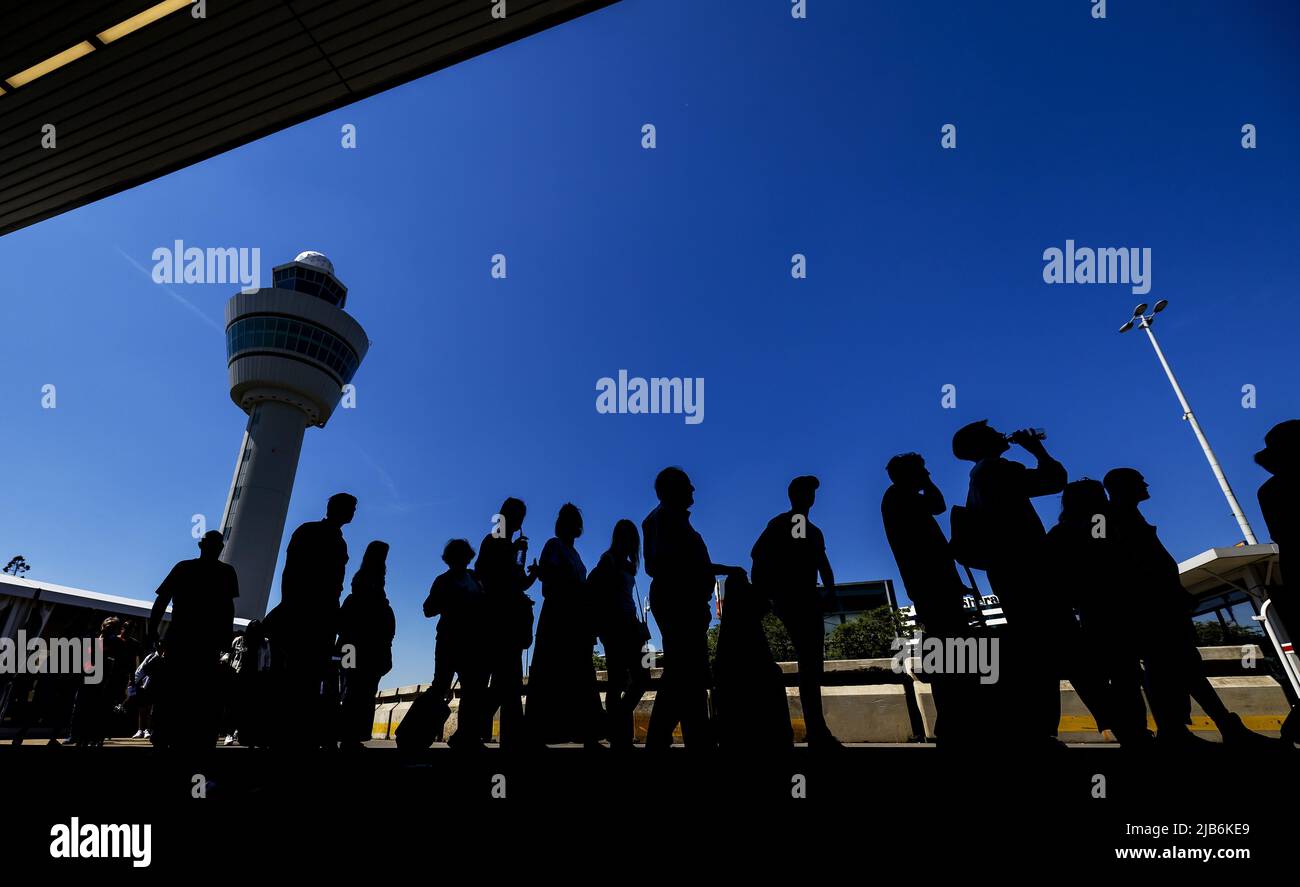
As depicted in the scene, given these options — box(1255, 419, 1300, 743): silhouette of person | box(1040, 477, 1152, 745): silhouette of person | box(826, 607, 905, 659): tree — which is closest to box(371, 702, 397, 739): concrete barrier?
box(1040, 477, 1152, 745): silhouette of person

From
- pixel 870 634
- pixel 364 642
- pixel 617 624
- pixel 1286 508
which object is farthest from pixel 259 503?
pixel 870 634

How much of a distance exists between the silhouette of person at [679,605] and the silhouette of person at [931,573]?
981mm

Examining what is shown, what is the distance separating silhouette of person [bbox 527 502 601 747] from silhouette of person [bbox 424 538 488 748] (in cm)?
39

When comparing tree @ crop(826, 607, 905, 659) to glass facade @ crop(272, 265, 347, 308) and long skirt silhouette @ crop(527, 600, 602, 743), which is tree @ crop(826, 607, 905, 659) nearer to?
long skirt silhouette @ crop(527, 600, 602, 743)

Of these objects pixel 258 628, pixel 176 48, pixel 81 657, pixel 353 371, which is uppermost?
pixel 353 371

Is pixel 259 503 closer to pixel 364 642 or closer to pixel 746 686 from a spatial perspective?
pixel 364 642

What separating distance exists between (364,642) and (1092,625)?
5.36m

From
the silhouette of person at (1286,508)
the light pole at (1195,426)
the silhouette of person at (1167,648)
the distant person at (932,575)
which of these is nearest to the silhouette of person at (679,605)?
the distant person at (932,575)

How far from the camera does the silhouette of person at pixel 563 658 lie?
368cm

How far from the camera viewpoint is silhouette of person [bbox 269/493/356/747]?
335cm
